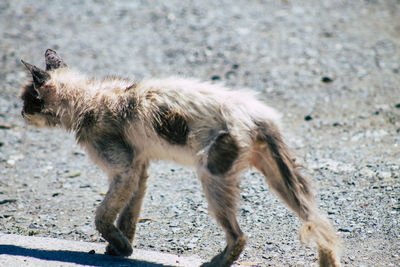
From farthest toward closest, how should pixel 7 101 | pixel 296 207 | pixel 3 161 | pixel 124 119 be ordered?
pixel 7 101
pixel 3 161
pixel 124 119
pixel 296 207

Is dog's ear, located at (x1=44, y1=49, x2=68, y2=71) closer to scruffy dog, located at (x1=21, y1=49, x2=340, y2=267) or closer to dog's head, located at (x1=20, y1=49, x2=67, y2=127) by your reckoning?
dog's head, located at (x1=20, y1=49, x2=67, y2=127)

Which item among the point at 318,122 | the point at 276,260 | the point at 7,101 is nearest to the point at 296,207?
the point at 276,260

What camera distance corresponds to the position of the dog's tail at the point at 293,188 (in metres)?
4.70

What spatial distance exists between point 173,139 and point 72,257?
1.52 meters

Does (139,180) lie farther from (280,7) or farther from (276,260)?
(280,7)

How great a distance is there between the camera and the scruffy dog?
15.5 feet

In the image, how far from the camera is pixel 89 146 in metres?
5.48

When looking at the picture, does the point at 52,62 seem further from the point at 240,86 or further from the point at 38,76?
the point at 240,86

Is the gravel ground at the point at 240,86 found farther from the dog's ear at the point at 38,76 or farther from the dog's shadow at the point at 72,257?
the dog's ear at the point at 38,76

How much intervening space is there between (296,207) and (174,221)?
1.80 m

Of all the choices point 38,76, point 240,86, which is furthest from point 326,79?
point 38,76

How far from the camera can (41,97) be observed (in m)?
5.80

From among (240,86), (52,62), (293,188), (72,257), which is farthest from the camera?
(240,86)

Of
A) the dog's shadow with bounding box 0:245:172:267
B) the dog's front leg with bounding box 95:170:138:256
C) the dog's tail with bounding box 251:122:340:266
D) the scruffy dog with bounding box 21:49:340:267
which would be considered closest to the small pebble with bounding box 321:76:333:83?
the scruffy dog with bounding box 21:49:340:267
